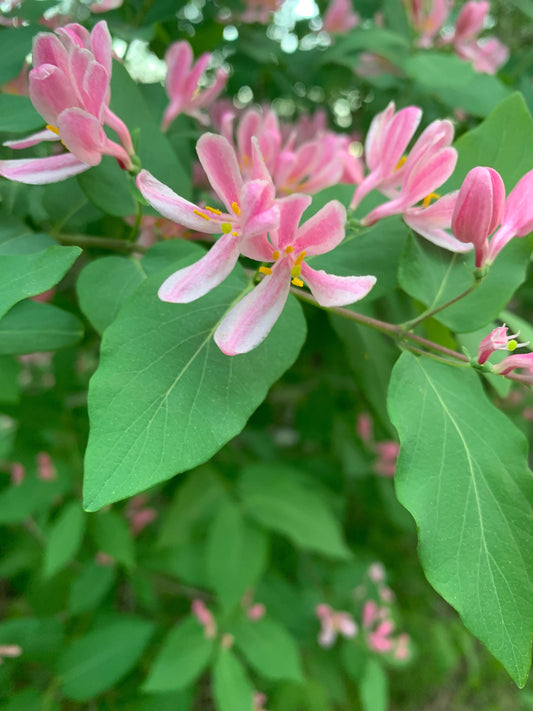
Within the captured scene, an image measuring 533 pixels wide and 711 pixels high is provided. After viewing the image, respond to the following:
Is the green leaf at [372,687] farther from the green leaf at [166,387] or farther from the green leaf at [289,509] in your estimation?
the green leaf at [166,387]

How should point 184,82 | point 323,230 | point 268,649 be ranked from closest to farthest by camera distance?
point 323,230 → point 184,82 → point 268,649

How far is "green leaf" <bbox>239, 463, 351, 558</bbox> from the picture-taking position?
1104 mm

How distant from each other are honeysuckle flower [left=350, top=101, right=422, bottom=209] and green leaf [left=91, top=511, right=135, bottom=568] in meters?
0.71

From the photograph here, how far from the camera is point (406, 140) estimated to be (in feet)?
Result: 1.91

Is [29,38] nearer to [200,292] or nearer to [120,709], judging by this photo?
[200,292]

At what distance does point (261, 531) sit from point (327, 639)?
424mm

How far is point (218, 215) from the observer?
18.5 inches

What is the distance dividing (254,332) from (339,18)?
3.79 feet

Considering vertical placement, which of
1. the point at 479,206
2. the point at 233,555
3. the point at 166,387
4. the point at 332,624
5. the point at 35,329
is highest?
the point at 479,206

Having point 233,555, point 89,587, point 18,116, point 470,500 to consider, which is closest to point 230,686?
point 233,555

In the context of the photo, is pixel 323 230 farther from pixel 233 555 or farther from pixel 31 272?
pixel 233 555

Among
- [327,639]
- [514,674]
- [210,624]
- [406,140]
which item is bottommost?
[327,639]

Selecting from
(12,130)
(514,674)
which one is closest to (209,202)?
(12,130)

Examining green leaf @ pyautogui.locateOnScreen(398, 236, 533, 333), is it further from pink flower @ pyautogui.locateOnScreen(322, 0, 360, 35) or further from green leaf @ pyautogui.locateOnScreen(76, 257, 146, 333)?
pink flower @ pyautogui.locateOnScreen(322, 0, 360, 35)
